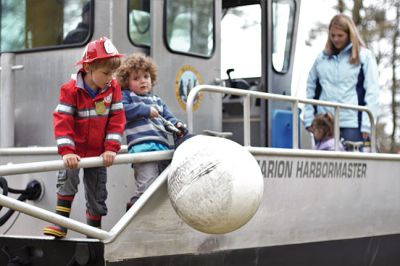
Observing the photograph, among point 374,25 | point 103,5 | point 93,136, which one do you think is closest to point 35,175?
point 93,136

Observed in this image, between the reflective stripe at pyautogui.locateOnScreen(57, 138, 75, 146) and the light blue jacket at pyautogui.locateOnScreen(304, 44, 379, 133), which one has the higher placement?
the light blue jacket at pyautogui.locateOnScreen(304, 44, 379, 133)

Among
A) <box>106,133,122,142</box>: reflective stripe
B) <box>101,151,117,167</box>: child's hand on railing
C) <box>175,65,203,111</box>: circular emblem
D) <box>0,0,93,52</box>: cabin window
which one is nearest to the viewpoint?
<box>101,151,117,167</box>: child's hand on railing

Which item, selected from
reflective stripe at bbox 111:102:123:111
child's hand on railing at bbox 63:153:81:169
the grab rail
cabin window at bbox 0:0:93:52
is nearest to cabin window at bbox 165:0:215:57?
cabin window at bbox 0:0:93:52

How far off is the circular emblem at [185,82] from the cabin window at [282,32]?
4.96 ft

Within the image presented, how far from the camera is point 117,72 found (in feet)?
16.0

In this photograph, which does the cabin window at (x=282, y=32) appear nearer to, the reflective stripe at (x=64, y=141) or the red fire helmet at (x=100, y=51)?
the red fire helmet at (x=100, y=51)

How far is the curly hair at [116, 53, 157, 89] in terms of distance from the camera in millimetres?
4840

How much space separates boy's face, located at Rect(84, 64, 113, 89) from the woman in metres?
3.02

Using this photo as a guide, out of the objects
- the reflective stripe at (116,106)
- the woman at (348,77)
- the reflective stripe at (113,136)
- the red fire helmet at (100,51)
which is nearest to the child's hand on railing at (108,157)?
the reflective stripe at (113,136)

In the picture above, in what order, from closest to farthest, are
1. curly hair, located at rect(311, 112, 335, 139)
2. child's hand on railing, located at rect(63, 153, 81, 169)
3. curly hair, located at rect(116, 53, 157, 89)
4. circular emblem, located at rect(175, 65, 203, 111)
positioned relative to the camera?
child's hand on railing, located at rect(63, 153, 81, 169) → curly hair, located at rect(116, 53, 157, 89) → circular emblem, located at rect(175, 65, 203, 111) → curly hair, located at rect(311, 112, 335, 139)

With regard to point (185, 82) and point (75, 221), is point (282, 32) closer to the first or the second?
point (185, 82)

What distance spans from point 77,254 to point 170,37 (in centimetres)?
216

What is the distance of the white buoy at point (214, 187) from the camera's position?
427 cm

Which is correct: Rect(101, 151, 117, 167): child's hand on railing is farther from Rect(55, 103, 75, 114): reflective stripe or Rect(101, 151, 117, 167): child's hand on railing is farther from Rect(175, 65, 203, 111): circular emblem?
Rect(175, 65, 203, 111): circular emblem
